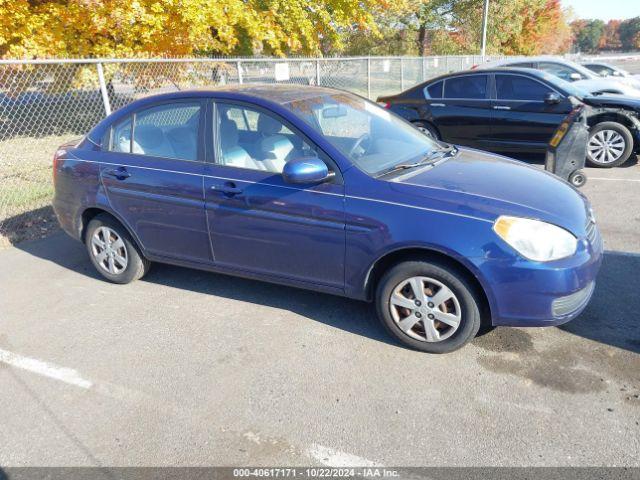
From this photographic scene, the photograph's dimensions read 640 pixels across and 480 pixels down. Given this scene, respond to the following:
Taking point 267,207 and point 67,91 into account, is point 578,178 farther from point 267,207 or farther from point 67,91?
point 67,91

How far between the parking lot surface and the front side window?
45.5 inches

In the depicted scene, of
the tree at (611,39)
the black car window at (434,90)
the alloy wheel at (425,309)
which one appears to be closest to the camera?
the alloy wheel at (425,309)

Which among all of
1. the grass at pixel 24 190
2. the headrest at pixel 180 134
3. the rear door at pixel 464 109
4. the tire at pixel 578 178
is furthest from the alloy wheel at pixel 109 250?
the rear door at pixel 464 109

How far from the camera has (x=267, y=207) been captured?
12.0 feet

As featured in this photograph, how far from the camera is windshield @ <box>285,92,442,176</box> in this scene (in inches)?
145

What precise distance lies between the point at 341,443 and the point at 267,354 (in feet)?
3.26

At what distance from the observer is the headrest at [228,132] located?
395 cm

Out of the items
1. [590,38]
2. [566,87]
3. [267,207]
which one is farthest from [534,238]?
[590,38]

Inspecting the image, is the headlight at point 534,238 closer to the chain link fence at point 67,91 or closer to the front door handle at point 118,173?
the front door handle at point 118,173

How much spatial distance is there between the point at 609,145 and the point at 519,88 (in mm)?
1639

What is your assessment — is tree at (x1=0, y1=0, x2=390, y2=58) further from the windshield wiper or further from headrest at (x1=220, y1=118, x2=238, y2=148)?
the windshield wiper

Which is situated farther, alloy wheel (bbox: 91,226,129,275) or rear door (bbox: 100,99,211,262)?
alloy wheel (bbox: 91,226,129,275)

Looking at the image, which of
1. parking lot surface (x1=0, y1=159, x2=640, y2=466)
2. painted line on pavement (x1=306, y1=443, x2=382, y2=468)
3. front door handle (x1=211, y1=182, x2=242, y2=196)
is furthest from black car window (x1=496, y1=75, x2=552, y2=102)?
painted line on pavement (x1=306, y1=443, x2=382, y2=468)

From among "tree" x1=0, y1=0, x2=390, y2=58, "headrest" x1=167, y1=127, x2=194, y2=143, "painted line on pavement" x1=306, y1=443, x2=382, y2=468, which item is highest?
"tree" x1=0, y1=0, x2=390, y2=58
